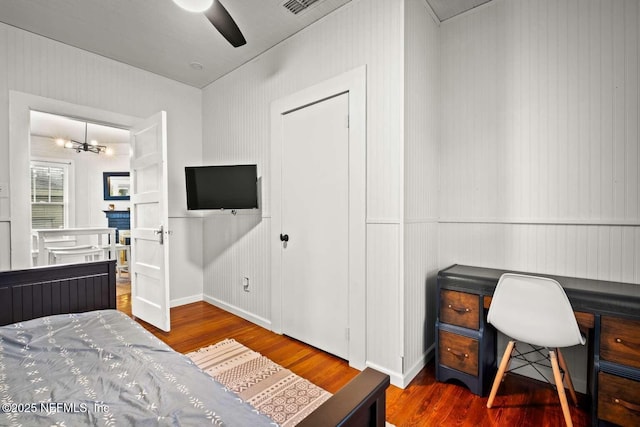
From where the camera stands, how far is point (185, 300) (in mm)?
3809

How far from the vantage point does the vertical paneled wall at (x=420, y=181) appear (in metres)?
2.09

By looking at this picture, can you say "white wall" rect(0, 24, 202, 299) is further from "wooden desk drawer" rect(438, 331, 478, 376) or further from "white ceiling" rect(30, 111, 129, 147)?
"wooden desk drawer" rect(438, 331, 478, 376)

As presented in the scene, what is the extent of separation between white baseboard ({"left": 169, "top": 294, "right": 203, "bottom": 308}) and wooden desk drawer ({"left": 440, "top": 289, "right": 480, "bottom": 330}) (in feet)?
10.2

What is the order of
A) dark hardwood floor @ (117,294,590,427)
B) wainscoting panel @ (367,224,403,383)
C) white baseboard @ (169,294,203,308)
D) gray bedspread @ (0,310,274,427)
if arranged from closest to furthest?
gray bedspread @ (0,310,274,427), dark hardwood floor @ (117,294,590,427), wainscoting panel @ (367,224,403,383), white baseboard @ (169,294,203,308)

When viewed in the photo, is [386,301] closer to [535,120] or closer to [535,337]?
[535,337]

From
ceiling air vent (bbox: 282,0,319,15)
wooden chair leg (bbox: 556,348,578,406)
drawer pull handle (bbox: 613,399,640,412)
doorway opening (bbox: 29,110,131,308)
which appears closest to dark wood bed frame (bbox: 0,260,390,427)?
ceiling air vent (bbox: 282,0,319,15)

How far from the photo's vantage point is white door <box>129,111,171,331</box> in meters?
2.89

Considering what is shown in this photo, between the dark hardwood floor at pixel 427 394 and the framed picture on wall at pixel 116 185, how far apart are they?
4803 mm

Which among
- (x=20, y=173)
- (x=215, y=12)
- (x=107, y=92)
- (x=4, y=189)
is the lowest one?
(x=4, y=189)

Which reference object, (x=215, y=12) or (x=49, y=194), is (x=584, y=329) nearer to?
(x=215, y=12)

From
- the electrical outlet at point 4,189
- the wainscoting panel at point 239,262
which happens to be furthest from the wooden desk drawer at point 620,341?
the electrical outlet at point 4,189

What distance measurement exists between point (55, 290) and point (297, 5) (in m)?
2.75

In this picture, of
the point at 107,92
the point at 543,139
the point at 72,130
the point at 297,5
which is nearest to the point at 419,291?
the point at 543,139

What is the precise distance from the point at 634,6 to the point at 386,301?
93.2 inches
